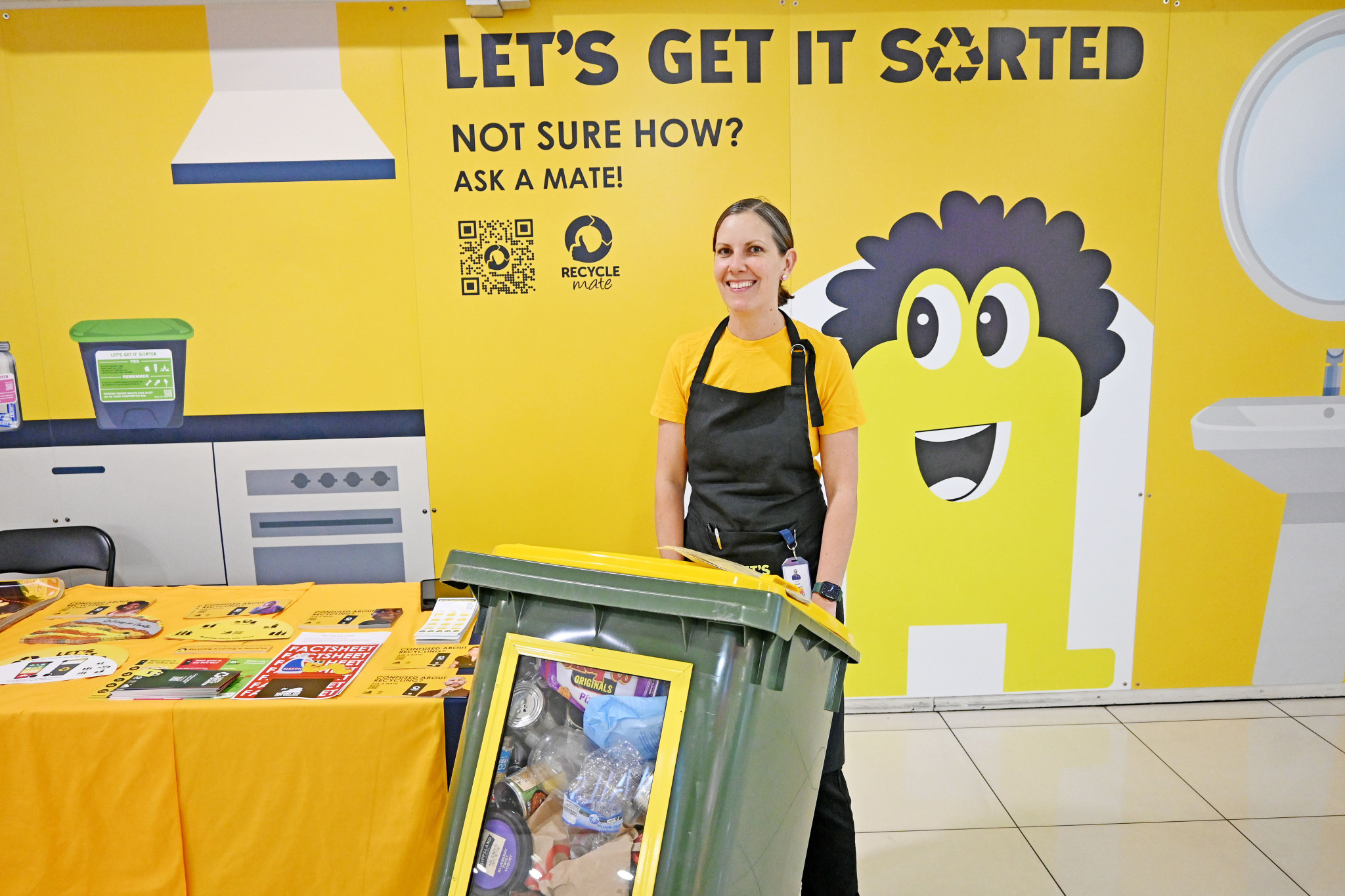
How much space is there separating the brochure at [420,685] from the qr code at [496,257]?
1.38 metres

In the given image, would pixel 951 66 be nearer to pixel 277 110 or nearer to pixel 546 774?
pixel 277 110

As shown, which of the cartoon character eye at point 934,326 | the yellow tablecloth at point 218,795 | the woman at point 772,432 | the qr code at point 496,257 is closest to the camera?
the yellow tablecloth at point 218,795

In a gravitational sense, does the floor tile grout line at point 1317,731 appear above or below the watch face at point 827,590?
below

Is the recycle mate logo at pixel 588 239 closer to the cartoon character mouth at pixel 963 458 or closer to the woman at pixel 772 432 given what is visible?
the woman at pixel 772 432

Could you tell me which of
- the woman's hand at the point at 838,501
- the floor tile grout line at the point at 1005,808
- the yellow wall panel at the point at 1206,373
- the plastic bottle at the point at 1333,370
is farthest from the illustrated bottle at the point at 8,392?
the plastic bottle at the point at 1333,370

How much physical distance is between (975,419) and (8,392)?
3.42 meters

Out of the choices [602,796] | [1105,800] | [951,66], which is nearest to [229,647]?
[602,796]

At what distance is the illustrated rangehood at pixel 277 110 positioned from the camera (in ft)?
8.77

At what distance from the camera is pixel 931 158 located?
2828mm

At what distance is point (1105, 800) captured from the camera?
8.48 feet

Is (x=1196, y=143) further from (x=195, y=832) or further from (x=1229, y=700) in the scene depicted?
(x=195, y=832)

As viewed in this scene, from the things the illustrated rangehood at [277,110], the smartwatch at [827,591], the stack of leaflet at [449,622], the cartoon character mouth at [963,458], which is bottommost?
the stack of leaflet at [449,622]

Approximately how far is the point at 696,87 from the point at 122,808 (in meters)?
2.60

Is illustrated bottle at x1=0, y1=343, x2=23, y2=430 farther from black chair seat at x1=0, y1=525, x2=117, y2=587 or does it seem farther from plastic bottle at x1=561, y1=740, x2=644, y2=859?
plastic bottle at x1=561, y1=740, x2=644, y2=859
